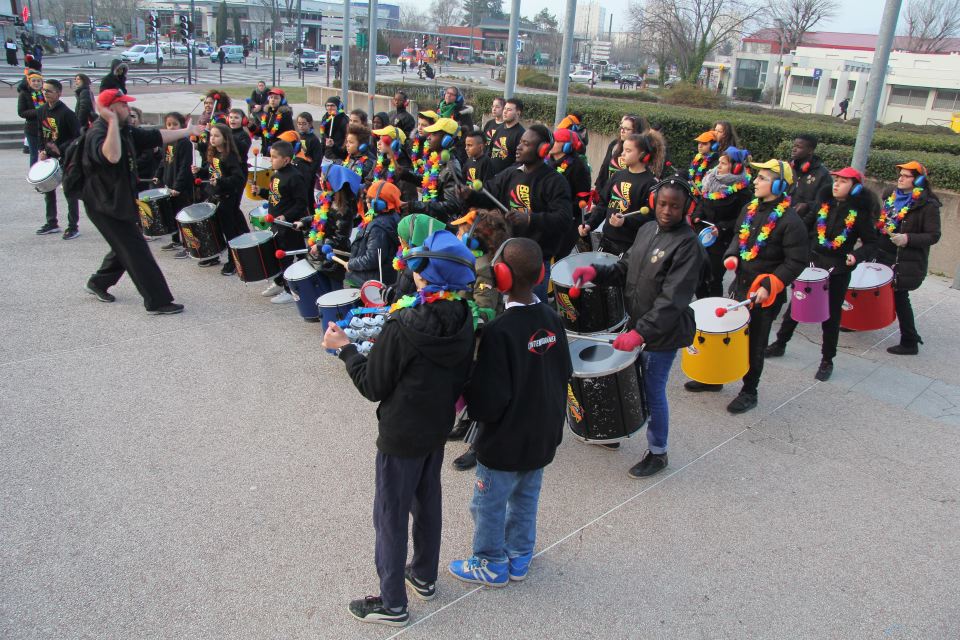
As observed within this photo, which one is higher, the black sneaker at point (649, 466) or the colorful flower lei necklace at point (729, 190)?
the colorful flower lei necklace at point (729, 190)

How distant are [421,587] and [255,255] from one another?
440 cm

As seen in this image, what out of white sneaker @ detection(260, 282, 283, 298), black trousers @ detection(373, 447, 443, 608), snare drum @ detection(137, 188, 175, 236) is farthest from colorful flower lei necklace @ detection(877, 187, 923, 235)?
snare drum @ detection(137, 188, 175, 236)

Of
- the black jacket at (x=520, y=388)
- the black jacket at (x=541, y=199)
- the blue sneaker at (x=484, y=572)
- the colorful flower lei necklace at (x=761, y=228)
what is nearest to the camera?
the black jacket at (x=520, y=388)

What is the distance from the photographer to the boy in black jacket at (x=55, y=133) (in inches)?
357

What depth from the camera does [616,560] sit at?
3672mm

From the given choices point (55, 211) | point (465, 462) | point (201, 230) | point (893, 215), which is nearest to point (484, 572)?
point (465, 462)

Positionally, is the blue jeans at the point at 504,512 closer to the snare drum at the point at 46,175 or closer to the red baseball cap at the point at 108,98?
the red baseball cap at the point at 108,98

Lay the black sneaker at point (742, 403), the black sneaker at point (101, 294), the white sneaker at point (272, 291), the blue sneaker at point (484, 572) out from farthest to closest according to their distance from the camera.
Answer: the white sneaker at point (272, 291) → the black sneaker at point (101, 294) → the black sneaker at point (742, 403) → the blue sneaker at point (484, 572)

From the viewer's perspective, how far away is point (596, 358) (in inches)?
162

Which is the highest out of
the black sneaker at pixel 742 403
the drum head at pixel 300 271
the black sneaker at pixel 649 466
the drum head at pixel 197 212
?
the drum head at pixel 197 212

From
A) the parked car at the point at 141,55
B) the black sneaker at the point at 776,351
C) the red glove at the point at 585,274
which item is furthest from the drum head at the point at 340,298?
the parked car at the point at 141,55

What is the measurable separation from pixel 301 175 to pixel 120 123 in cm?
168

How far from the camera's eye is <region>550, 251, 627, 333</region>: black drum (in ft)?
16.6

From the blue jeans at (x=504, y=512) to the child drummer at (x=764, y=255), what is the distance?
91.3 inches
